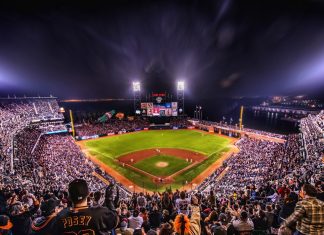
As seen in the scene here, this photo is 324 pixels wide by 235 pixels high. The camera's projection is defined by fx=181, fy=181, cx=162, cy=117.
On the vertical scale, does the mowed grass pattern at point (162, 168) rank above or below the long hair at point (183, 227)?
below

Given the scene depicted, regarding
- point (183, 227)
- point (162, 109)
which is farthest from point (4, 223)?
point (162, 109)

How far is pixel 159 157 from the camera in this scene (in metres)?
33.4

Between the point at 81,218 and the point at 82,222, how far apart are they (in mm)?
57

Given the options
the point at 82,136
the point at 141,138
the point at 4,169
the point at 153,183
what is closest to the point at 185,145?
the point at 141,138

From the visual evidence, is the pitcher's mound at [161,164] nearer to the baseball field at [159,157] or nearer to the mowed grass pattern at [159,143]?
the baseball field at [159,157]

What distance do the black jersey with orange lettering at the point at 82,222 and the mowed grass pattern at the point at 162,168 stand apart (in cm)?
2460

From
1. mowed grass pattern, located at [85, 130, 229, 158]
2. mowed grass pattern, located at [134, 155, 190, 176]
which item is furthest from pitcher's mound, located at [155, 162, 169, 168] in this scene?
mowed grass pattern, located at [85, 130, 229, 158]

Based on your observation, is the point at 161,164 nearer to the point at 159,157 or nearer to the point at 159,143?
the point at 159,157

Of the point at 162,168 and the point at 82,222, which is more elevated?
the point at 82,222

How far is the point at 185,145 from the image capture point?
1626 inches

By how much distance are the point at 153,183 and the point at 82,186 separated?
2263cm

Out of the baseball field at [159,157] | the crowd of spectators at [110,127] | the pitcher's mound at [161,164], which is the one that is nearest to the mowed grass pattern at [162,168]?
the baseball field at [159,157]

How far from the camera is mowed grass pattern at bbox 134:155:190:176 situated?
2734cm

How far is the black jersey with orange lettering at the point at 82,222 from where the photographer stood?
263cm
